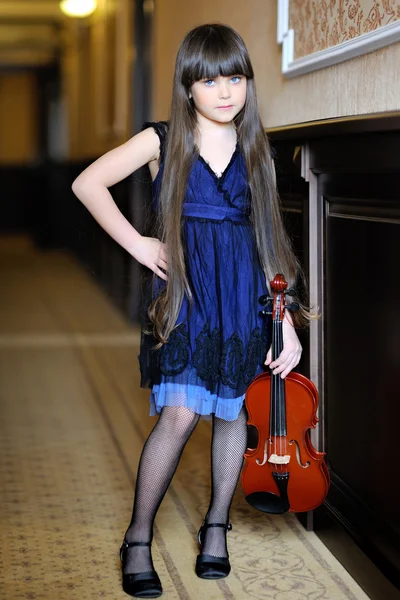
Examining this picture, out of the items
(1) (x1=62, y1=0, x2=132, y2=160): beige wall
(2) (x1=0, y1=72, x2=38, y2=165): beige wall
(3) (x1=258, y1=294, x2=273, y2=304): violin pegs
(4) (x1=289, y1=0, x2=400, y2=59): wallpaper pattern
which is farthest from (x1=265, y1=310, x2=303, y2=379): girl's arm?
(2) (x1=0, y1=72, x2=38, y2=165): beige wall

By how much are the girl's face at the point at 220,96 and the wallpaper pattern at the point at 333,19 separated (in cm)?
37

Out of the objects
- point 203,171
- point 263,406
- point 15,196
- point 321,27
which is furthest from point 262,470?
point 15,196

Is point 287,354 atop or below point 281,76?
below

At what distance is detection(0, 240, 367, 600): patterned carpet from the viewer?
2.54 meters

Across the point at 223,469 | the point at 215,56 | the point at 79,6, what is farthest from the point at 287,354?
the point at 79,6

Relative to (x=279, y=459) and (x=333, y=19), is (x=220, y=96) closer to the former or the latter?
(x=333, y=19)

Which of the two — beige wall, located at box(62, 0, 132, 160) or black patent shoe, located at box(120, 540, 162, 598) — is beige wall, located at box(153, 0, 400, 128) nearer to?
black patent shoe, located at box(120, 540, 162, 598)

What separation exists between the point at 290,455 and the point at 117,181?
32.6 inches

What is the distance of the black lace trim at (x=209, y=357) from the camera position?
2.42 meters

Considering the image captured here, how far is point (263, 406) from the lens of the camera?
2387 millimetres

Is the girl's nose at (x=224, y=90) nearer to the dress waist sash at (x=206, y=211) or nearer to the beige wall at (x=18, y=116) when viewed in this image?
the dress waist sash at (x=206, y=211)

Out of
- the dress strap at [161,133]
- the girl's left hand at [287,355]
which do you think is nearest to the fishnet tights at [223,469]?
the girl's left hand at [287,355]

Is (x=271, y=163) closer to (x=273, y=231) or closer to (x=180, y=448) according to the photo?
(x=273, y=231)

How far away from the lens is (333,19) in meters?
2.68
